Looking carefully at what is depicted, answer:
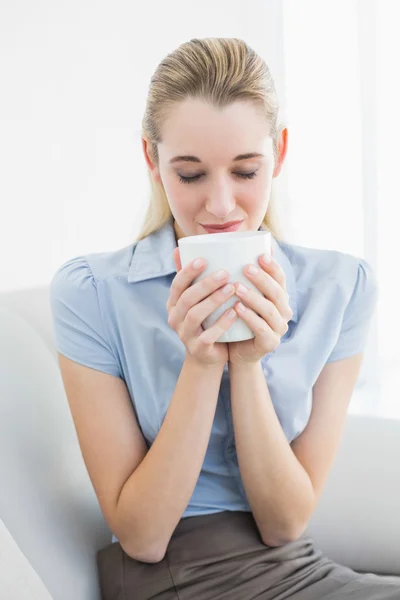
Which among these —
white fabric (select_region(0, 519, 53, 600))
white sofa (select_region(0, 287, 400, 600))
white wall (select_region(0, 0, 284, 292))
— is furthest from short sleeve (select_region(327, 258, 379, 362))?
white wall (select_region(0, 0, 284, 292))

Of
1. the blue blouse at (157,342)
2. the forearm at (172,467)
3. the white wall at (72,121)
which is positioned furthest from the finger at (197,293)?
the white wall at (72,121)

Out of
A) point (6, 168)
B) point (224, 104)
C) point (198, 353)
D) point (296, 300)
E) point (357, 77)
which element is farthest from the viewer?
point (357, 77)

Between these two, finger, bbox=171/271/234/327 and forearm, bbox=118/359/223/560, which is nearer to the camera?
finger, bbox=171/271/234/327

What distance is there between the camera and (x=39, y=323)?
1452 millimetres

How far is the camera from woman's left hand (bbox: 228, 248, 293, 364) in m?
0.99

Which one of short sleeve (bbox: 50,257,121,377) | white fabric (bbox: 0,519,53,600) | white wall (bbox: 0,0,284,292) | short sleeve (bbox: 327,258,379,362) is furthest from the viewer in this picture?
white wall (bbox: 0,0,284,292)

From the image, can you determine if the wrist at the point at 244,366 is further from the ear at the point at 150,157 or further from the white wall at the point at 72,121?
the white wall at the point at 72,121

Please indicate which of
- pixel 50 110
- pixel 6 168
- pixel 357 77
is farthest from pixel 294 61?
pixel 6 168

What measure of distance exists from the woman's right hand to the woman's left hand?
0.07ft

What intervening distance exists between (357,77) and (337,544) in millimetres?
2902

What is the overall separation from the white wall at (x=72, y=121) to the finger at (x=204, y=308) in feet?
5.42

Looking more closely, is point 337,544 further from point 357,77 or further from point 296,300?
point 357,77

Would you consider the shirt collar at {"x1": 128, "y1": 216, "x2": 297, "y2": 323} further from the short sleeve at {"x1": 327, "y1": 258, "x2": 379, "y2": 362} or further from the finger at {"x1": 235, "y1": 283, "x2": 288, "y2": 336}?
the finger at {"x1": 235, "y1": 283, "x2": 288, "y2": 336}

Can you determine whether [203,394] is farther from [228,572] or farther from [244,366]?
[228,572]
